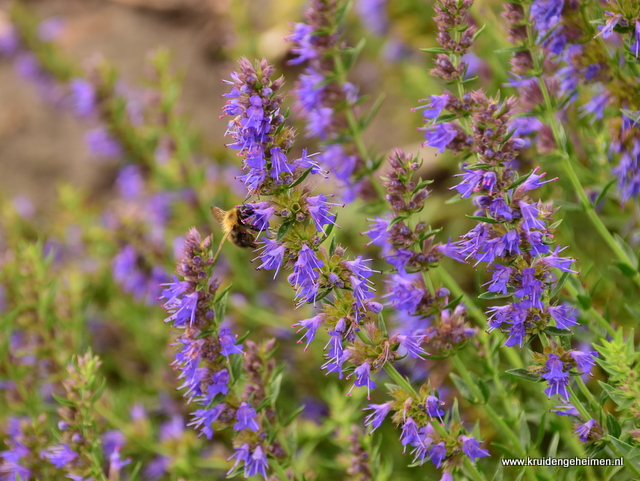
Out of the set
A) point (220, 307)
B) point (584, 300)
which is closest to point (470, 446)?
point (584, 300)

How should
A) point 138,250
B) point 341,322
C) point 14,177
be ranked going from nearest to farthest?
point 341,322 < point 138,250 < point 14,177

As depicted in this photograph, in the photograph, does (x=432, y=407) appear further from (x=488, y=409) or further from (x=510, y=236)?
(x=510, y=236)

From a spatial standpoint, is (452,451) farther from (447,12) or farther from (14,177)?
(14,177)

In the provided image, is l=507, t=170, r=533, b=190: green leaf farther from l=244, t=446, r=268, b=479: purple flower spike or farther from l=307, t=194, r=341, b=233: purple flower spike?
l=244, t=446, r=268, b=479: purple flower spike

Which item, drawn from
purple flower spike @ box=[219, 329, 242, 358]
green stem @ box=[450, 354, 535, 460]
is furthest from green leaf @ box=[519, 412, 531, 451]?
purple flower spike @ box=[219, 329, 242, 358]

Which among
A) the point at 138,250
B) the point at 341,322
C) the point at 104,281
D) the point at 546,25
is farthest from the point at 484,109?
the point at 104,281

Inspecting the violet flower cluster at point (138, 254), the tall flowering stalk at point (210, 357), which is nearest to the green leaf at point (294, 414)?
the tall flowering stalk at point (210, 357)

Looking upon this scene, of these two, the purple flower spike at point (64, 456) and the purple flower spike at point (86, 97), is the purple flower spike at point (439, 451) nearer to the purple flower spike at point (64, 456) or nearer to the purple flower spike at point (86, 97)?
the purple flower spike at point (64, 456)
